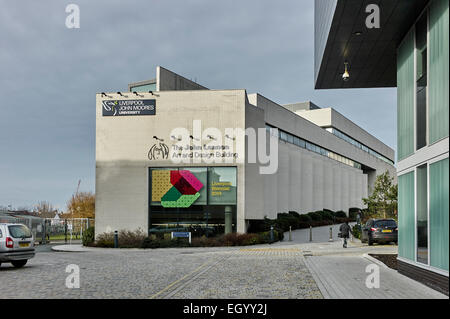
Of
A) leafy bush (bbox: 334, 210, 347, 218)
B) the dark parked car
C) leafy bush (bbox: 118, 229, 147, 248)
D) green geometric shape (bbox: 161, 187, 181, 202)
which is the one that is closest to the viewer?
the dark parked car

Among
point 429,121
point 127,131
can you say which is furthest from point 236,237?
point 429,121

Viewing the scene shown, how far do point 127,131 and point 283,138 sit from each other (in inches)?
791


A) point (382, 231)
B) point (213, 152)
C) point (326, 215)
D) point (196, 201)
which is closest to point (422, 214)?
point (382, 231)

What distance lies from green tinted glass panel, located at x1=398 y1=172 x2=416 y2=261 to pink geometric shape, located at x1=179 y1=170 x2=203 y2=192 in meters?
17.2

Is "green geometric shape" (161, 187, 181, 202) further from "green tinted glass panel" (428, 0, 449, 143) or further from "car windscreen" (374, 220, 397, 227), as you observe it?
"green tinted glass panel" (428, 0, 449, 143)

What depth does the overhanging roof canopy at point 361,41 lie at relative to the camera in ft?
38.9

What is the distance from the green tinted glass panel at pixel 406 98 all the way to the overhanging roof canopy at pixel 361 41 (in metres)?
0.49

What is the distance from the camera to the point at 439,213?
10.1 m

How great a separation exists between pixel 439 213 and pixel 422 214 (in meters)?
1.62

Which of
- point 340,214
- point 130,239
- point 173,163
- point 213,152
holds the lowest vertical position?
point 340,214

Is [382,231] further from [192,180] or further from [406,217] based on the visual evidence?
[406,217]

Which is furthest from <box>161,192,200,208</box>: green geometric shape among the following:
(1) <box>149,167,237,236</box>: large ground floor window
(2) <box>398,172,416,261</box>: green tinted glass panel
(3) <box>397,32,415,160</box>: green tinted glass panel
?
(3) <box>397,32,415,160</box>: green tinted glass panel

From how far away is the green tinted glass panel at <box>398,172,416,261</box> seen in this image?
12516 mm
